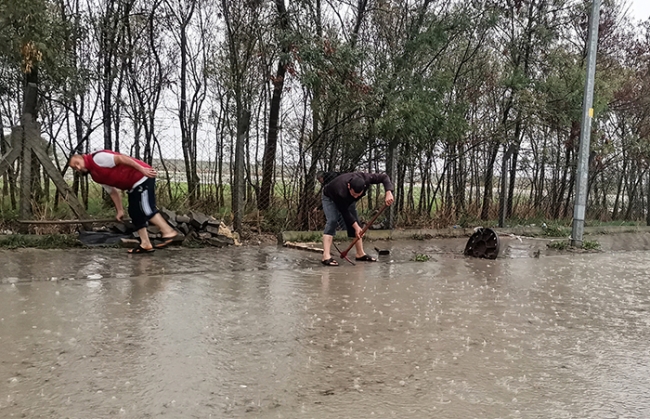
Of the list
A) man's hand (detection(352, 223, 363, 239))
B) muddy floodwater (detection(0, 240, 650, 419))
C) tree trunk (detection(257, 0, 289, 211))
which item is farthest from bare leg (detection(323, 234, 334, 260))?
tree trunk (detection(257, 0, 289, 211))

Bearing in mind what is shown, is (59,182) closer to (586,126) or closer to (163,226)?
(163,226)

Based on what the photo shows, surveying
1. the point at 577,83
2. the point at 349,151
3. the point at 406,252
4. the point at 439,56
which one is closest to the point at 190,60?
the point at 349,151

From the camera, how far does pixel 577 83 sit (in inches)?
447

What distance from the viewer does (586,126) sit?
9.63 meters

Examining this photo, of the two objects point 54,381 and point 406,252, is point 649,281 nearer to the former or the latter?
point 406,252

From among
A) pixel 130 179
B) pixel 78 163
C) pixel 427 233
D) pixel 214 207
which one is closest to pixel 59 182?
pixel 78 163

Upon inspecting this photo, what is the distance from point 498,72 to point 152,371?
11.0 m

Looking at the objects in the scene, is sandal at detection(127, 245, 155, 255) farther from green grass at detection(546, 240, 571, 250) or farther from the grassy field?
green grass at detection(546, 240, 571, 250)

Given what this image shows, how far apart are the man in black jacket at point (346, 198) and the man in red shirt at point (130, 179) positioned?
2295mm

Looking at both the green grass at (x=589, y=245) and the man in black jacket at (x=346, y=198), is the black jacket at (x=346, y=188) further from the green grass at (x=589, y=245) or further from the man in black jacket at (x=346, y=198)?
the green grass at (x=589, y=245)

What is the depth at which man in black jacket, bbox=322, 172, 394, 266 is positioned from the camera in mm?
7227

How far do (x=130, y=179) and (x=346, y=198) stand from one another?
282 centimetres

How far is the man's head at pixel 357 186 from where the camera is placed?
7203mm

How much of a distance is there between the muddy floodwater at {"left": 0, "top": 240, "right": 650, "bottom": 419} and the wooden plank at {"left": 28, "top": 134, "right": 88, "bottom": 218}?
106cm
